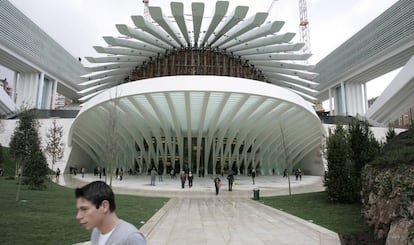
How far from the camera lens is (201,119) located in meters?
26.3

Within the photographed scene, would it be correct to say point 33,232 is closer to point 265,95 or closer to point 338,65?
point 265,95

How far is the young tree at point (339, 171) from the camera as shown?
1279cm

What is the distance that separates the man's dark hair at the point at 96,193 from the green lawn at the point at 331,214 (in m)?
7.62

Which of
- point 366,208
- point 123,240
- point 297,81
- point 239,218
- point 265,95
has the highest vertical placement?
point 297,81

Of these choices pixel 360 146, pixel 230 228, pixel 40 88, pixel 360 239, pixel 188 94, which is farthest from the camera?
pixel 40 88

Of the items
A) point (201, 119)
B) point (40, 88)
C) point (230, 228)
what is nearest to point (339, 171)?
point (230, 228)

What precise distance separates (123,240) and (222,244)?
17.8ft

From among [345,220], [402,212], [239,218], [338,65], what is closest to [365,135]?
[345,220]

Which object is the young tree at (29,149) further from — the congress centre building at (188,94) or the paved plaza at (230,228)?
the paved plaza at (230,228)

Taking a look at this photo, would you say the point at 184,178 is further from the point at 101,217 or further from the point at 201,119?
the point at 101,217

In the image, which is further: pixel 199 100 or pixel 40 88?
pixel 40 88

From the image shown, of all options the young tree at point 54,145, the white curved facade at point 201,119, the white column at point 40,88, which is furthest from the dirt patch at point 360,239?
the white column at point 40,88

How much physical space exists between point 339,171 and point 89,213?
12.9m

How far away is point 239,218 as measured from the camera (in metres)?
10.3
